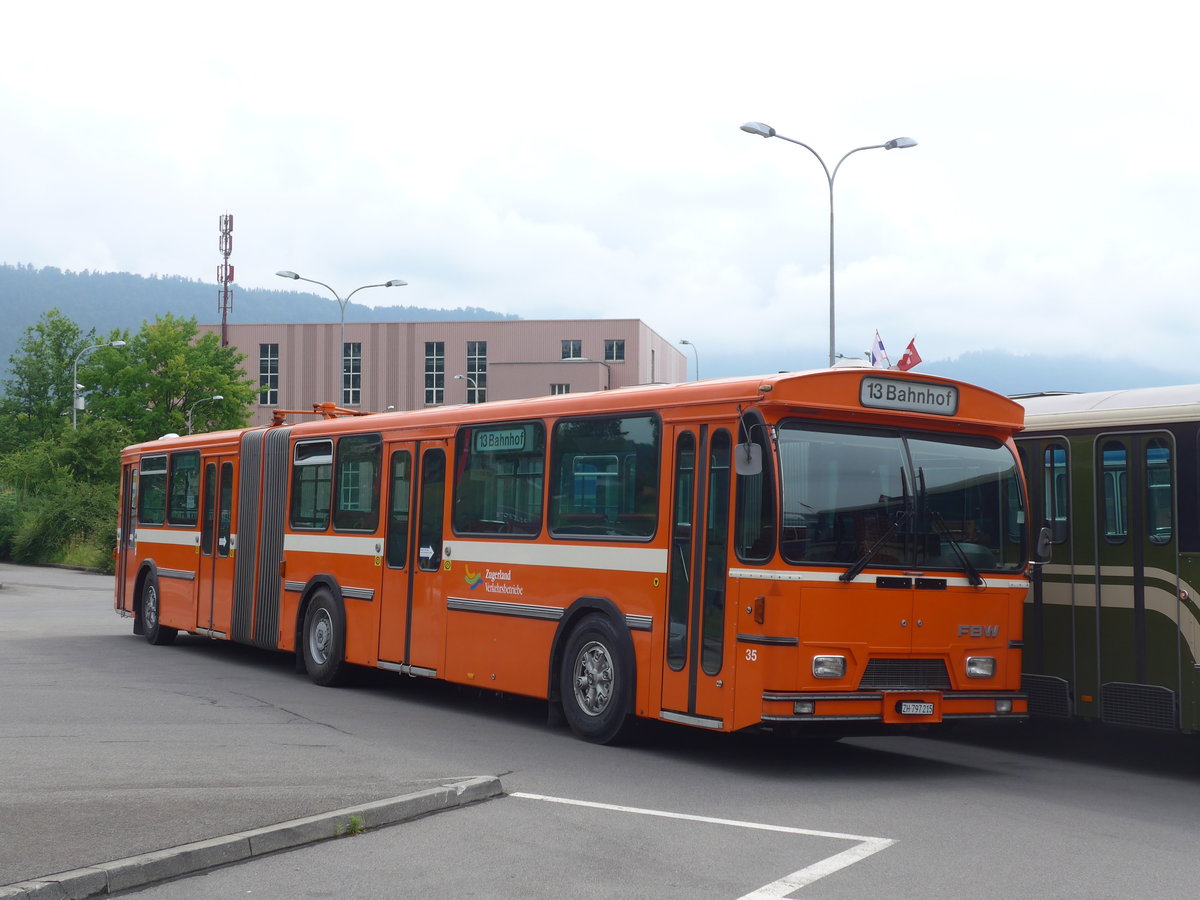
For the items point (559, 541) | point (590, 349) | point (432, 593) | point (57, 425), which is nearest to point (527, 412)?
point (559, 541)

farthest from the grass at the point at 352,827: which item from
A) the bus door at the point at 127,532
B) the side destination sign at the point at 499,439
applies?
the bus door at the point at 127,532

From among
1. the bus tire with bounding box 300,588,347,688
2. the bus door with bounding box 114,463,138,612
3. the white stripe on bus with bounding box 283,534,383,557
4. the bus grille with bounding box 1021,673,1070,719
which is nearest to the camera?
the bus grille with bounding box 1021,673,1070,719

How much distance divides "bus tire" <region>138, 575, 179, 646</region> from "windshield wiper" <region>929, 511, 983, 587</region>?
13.0m

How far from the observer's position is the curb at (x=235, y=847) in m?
6.15

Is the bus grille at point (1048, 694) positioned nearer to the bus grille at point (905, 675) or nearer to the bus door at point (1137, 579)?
the bus door at point (1137, 579)

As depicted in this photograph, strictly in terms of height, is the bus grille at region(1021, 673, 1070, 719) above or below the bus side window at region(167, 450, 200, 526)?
below

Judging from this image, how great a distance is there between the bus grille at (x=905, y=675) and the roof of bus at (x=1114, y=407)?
2.29 metres

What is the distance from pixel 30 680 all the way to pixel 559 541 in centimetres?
657

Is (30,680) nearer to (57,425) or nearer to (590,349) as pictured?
(57,425)

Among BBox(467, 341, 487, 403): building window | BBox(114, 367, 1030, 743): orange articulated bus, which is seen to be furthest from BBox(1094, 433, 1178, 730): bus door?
BBox(467, 341, 487, 403): building window

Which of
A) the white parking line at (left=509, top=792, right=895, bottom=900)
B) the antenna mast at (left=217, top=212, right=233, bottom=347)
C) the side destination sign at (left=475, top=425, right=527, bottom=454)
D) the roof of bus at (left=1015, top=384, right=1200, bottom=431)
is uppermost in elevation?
the antenna mast at (left=217, top=212, right=233, bottom=347)

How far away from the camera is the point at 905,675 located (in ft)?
32.7

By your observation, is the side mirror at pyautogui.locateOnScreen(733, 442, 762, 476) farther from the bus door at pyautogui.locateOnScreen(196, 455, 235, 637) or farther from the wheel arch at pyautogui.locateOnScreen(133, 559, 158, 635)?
the wheel arch at pyautogui.locateOnScreen(133, 559, 158, 635)

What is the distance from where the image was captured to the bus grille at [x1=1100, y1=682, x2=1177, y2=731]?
33.1 feet
